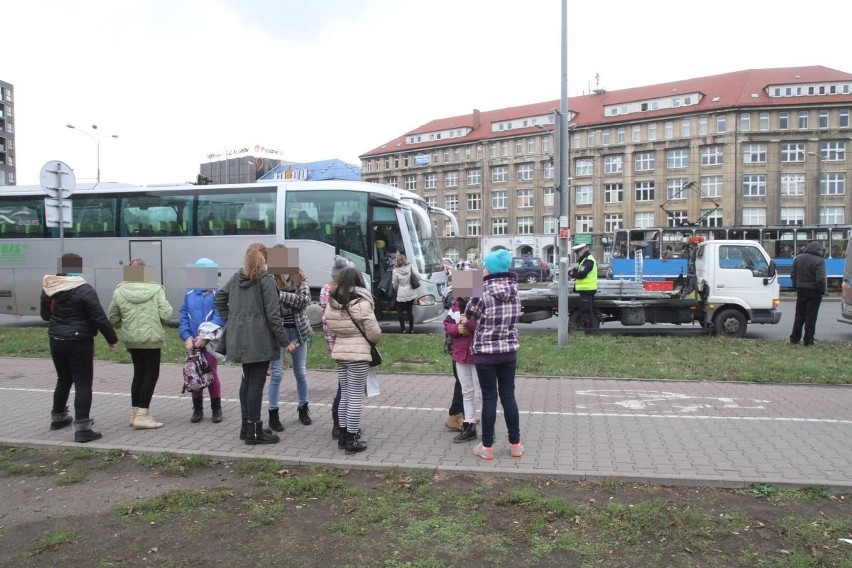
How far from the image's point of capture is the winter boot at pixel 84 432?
20.0 feet

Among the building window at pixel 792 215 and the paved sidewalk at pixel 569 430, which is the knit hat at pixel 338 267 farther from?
the building window at pixel 792 215

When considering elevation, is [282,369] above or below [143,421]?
above

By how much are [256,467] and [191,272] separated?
93.2 inches

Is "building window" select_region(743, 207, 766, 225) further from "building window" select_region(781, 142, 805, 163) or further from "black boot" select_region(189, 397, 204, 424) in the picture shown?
"black boot" select_region(189, 397, 204, 424)

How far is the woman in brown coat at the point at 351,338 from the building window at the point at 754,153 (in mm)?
66935

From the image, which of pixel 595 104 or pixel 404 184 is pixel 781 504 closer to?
pixel 595 104

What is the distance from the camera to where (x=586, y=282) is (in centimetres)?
1360

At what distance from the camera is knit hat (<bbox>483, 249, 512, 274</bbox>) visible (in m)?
5.48

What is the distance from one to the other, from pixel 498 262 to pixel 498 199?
74293mm

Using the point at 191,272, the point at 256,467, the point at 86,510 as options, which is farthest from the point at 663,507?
the point at 191,272

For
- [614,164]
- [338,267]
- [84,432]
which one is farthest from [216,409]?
[614,164]

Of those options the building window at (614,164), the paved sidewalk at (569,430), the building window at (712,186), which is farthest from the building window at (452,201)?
the paved sidewalk at (569,430)

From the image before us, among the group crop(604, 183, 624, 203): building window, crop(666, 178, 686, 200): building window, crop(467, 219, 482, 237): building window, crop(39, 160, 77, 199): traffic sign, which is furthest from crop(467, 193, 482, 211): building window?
crop(39, 160, 77, 199): traffic sign

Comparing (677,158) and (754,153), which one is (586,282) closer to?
(754,153)
